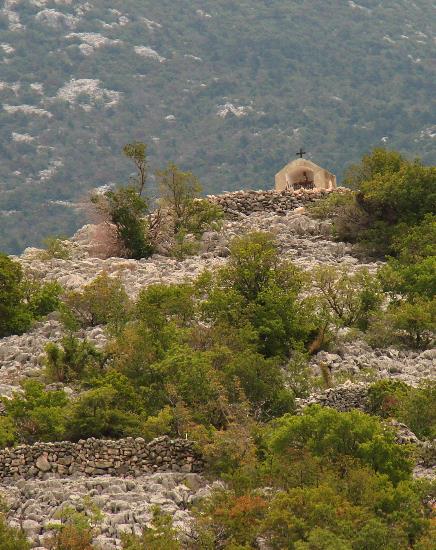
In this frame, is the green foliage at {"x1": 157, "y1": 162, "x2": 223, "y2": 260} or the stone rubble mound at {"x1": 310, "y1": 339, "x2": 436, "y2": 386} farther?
the green foliage at {"x1": 157, "y1": 162, "x2": 223, "y2": 260}

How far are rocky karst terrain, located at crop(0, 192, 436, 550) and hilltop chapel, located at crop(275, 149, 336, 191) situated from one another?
12.0 feet

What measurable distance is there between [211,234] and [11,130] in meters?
76.3

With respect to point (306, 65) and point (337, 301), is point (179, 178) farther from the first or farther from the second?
point (306, 65)

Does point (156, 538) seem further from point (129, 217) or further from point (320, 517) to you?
point (129, 217)

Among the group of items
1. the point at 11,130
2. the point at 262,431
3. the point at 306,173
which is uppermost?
the point at 262,431

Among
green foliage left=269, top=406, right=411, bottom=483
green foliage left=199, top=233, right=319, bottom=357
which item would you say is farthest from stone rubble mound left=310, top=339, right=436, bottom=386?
green foliage left=269, top=406, right=411, bottom=483

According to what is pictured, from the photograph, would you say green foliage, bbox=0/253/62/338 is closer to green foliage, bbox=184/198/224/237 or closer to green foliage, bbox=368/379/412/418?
green foliage, bbox=184/198/224/237

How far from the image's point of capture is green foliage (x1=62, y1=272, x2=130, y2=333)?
3516cm

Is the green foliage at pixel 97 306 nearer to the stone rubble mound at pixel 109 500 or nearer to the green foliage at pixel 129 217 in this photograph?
the green foliage at pixel 129 217

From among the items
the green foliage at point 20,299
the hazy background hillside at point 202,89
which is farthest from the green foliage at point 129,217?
the hazy background hillside at point 202,89

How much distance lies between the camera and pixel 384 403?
2939 centimetres

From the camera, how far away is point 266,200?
48.2m

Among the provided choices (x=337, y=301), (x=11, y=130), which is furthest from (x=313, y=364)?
(x=11, y=130)

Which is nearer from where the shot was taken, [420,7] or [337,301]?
[337,301]
